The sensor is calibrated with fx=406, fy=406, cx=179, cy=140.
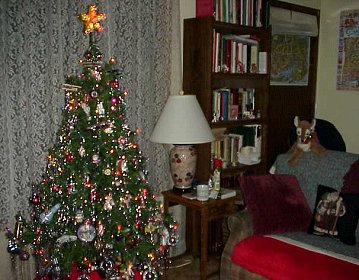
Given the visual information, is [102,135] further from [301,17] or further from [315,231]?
[301,17]

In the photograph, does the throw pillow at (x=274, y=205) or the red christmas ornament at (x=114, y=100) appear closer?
the red christmas ornament at (x=114, y=100)

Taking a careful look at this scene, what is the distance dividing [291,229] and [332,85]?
206 cm

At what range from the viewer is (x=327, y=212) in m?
2.40

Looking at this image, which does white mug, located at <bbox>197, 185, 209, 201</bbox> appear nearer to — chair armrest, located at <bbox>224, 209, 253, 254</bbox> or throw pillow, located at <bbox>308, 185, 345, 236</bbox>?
chair armrest, located at <bbox>224, 209, 253, 254</bbox>

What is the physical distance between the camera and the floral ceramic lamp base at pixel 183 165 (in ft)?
8.80

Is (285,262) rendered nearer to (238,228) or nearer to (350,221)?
(238,228)

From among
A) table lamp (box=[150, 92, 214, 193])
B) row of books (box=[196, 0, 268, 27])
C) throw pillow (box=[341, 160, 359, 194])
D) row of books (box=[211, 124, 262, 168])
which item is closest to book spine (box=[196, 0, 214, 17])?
row of books (box=[196, 0, 268, 27])

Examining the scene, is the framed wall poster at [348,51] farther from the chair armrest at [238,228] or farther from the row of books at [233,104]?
the chair armrest at [238,228]

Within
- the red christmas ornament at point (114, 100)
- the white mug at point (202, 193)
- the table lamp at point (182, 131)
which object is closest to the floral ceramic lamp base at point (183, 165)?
the table lamp at point (182, 131)

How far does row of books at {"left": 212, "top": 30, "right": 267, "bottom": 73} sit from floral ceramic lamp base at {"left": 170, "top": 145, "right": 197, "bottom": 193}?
66 cm

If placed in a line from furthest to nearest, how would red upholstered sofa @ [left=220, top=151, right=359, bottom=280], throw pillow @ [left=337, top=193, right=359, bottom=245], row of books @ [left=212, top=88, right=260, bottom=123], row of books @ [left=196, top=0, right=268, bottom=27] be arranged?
row of books @ [left=212, top=88, right=260, bottom=123], row of books @ [left=196, top=0, right=268, bottom=27], throw pillow @ [left=337, top=193, right=359, bottom=245], red upholstered sofa @ [left=220, top=151, right=359, bottom=280]

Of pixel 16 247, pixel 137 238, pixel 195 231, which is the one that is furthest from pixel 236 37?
pixel 16 247

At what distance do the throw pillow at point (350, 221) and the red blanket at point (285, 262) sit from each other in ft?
0.76

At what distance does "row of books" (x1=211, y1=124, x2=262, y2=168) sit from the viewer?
3.13 metres
